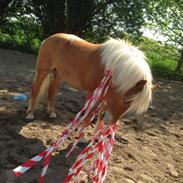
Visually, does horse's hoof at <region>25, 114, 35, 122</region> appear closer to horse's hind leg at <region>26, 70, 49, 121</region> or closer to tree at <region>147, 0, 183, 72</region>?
horse's hind leg at <region>26, 70, 49, 121</region>

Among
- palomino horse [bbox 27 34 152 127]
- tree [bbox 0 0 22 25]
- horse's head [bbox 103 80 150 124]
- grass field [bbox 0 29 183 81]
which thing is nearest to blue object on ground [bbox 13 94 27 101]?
palomino horse [bbox 27 34 152 127]

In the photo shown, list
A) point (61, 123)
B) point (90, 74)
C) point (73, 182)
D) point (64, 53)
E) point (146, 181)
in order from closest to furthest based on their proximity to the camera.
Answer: point (73, 182) < point (146, 181) < point (90, 74) < point (64, 53) < point (61, 123)

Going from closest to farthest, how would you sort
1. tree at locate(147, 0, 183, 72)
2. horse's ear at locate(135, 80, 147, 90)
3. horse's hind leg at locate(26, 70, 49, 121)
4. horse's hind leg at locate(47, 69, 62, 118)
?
horse's ear at locate(135, 80, 147, 90), horse's hind leg at locate(26, 70, 49, 121), horse's hind leg at locate(47, 69, 62, 118), tree at locate(147, 0, 183, 72)

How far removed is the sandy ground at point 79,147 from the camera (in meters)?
3.69

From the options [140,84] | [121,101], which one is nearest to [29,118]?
[121,101]

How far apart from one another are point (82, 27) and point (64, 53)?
8357 millimetres

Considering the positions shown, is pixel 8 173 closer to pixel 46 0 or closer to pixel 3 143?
pixel 3 143

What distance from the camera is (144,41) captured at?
13.3m

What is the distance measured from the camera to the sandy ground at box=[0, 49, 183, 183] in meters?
3.69

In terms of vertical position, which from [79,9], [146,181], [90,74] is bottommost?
[146,181]

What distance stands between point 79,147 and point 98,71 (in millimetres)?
1023

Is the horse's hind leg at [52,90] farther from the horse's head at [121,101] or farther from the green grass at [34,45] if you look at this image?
the green grass at [34,45]

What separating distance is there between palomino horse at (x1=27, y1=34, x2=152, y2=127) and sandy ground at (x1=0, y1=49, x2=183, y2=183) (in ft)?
1.32

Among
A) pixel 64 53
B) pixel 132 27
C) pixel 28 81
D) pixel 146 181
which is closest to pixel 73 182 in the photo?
pixel 146 181
